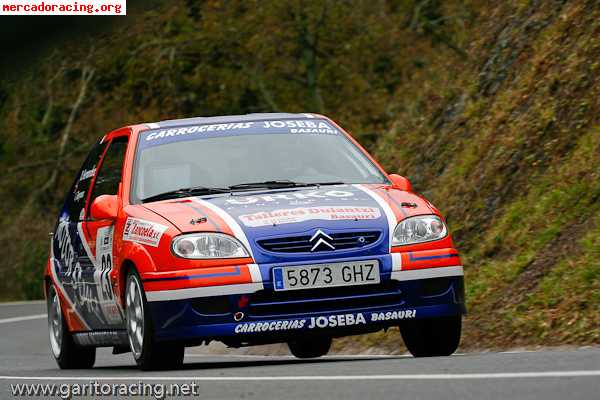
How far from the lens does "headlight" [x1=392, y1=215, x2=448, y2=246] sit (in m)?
9.66

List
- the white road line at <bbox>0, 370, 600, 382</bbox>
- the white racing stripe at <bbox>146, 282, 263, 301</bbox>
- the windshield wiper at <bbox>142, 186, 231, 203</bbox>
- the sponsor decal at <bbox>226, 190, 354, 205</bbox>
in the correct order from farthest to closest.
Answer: the windshield wiper at <bbox>142, 186, 231, 203</bbox> < the sponsor decal at <bbox>226, 190, 354, 205</bbox> < the white racing stripe at <bbox>146, 282, 263, 301</bbox> < the white road line at <bbox>0, 370, 600, 382</bbox>

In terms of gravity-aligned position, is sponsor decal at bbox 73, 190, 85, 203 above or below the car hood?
below

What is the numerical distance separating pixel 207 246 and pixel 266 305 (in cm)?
50

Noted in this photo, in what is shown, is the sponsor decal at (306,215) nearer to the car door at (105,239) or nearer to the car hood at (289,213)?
the car hood at (289,213)

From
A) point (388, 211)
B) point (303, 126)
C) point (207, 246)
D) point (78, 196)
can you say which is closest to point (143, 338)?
point (207, 246)

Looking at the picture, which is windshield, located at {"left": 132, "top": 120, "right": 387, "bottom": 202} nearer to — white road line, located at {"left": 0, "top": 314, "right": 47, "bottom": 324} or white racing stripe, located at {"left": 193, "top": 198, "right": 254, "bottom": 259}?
white racing stripe, located at {"left": 193, "top": 198, "right": 254, "bottom": 259}

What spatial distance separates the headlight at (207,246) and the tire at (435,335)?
3.95 ft

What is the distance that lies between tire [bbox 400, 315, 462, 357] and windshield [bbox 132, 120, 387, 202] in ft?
3.58

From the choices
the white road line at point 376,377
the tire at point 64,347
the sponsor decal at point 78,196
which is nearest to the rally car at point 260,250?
the white road line at point 376,377

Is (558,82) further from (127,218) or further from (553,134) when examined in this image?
(127,218)

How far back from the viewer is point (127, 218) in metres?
10.2

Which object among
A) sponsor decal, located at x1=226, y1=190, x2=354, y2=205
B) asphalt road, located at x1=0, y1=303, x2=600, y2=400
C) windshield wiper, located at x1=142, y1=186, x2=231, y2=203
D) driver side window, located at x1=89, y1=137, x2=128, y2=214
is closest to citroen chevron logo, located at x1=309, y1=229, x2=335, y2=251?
sponsor decal, located at x1=226, y1=190, x2=354, y2=205

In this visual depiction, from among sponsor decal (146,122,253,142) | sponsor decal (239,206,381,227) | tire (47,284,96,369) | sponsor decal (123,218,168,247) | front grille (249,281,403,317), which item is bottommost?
tire (47,284,96,369)

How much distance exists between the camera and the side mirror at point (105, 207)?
10.4 metres
